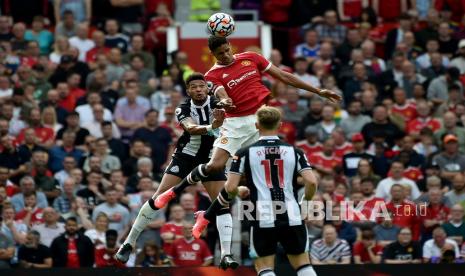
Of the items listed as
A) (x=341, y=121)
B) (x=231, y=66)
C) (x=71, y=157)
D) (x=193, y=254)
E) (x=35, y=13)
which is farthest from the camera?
(x=35, y=13)

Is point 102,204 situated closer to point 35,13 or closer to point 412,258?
point 412,258

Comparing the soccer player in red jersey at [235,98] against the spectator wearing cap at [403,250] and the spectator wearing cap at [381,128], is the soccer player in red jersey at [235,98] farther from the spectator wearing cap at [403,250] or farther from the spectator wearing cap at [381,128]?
the spectator wearing cap at [381,128]

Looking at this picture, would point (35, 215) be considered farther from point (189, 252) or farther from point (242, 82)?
point (242, 82)

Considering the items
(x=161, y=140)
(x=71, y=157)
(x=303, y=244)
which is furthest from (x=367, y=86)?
(x=303, y=244)

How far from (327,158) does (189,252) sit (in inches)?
150

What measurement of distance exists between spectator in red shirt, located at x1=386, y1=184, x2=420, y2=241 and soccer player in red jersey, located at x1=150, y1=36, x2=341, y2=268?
5.23 meters

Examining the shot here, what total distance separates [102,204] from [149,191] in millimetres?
783

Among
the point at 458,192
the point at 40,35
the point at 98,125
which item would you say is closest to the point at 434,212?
the point at 458,192

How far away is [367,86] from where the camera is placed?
1009 inches

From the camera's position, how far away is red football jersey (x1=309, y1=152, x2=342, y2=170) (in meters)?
23.8

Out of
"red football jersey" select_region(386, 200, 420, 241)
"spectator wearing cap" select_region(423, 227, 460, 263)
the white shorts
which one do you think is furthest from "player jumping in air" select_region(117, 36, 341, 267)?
"red football jersey" select_region(386, 200, 420, 241)

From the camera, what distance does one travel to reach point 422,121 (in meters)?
25.2

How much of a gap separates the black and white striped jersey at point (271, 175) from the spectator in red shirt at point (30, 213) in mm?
7121

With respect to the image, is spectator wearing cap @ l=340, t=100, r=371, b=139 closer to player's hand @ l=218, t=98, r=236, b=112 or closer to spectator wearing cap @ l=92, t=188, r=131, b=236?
spectator wearing cap @ l=92, t=188, r=131, b=236
